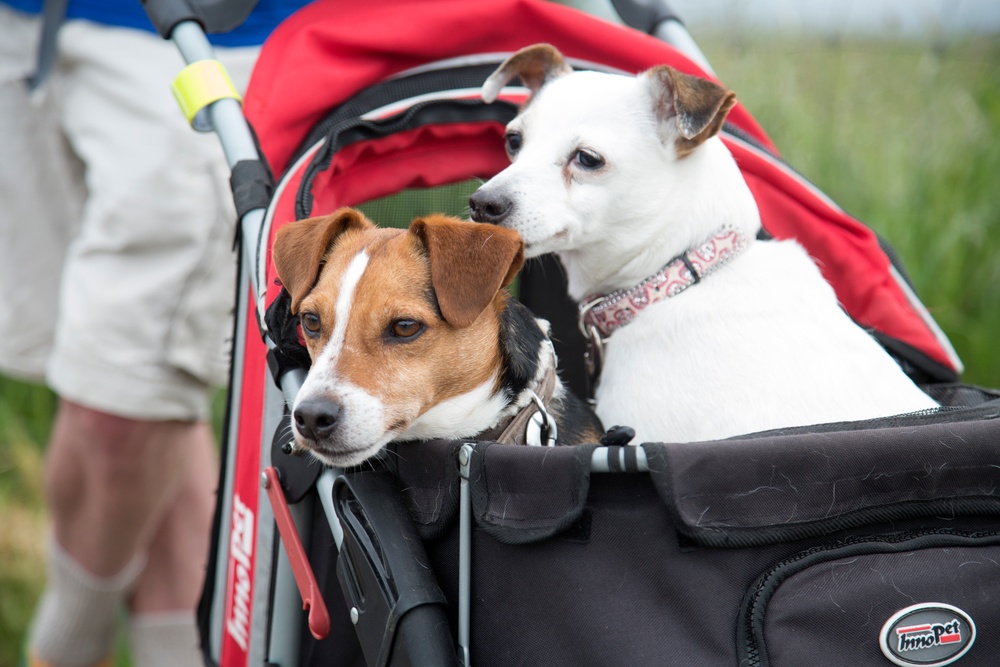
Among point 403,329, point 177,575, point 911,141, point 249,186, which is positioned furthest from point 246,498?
point 911,141

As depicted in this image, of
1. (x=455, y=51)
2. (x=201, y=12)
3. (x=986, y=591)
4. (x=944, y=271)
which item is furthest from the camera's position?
(x=944, y=271)

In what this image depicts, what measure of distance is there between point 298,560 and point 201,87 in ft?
3.38

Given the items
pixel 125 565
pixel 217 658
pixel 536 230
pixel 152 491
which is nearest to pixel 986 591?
pixel 536 230

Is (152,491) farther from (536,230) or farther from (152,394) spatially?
(536,230)

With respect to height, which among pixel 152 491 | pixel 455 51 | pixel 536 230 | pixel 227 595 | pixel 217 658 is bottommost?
pixel 217 658

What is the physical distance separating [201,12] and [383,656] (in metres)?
1.49

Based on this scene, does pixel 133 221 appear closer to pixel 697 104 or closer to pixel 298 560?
pixel 298 560

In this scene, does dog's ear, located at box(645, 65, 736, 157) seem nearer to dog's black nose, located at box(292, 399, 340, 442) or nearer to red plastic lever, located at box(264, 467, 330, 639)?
dog's black nose, located at box(292, 399, 340, 442)

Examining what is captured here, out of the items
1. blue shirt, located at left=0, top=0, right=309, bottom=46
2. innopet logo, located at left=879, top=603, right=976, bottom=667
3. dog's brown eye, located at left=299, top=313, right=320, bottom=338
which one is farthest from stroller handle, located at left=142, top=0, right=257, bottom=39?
innopet logo, located at left=879, top=603, right=976, bottom=667

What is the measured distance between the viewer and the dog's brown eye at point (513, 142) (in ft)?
7.32

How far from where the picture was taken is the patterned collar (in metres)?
2.13

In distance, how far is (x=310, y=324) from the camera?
179cm

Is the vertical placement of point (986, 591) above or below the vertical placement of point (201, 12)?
below

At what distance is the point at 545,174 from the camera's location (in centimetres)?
206
